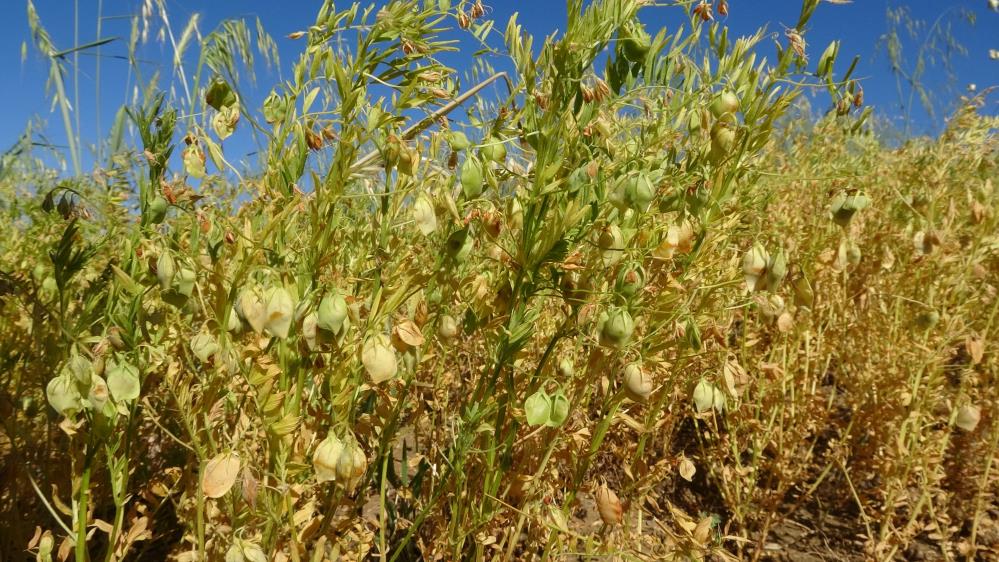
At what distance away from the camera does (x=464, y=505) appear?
110cm

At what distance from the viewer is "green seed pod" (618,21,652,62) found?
0.85 m

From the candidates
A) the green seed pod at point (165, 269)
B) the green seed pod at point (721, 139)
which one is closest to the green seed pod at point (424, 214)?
the green seed pod at point (165, 269)

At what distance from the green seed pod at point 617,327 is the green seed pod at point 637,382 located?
80 mm

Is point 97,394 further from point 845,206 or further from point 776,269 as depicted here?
point 845,206

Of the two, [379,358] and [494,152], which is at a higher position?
[494,152]

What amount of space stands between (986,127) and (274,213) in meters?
2.12

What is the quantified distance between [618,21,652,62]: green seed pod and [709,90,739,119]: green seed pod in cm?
12

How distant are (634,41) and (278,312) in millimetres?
597

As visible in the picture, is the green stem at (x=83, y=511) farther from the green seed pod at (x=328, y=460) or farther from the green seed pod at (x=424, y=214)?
the green seed pod at (x=424, y=214)

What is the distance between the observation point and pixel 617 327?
793mm

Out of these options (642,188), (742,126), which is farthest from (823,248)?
(642,188)

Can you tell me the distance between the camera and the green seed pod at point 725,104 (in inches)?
34.1

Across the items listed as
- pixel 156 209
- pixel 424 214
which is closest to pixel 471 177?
pixel 424 214

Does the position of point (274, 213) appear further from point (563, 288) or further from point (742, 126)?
point (742, 126)
